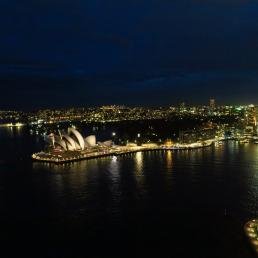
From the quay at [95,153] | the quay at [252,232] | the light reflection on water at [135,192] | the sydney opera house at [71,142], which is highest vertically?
the sydney opera house at [71,142]

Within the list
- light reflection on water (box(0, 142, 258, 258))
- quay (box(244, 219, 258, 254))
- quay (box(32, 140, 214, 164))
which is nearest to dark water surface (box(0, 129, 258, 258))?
light reflection on water (box(0, 142, 258, 258))

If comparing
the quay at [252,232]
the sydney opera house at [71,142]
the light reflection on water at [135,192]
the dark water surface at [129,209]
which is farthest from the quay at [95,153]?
the quay at [252,232]

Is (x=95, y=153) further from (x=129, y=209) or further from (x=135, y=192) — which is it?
(x=129, y=209)

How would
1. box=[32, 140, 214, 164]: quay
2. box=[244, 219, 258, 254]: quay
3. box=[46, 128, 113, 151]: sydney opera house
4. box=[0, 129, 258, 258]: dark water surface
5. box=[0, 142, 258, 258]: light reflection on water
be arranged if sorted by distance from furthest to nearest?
box=[46, 128, 113, 151]: sydney opera house < box=[32, 140, 214, 164]: quay < box=[0, 142, 258, 258]: light reflection on water < box=[0, 129, 258, 258]: dark water surface < box=[244, 219, 258, 254]: quay

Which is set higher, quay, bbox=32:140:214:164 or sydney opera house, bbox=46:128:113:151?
sydney opera house, bbox=46:128:113:151

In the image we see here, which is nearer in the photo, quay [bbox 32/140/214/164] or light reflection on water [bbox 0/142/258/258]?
light reflection on water [bbox 0/142/258/258]

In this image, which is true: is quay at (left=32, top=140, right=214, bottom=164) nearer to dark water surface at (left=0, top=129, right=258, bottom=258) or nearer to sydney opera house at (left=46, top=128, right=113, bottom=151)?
sydney opera house at (left=46, top=128, right=113, bottom=151)

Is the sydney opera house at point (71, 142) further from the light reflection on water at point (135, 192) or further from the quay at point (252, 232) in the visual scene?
the quay at point (252, 232)
